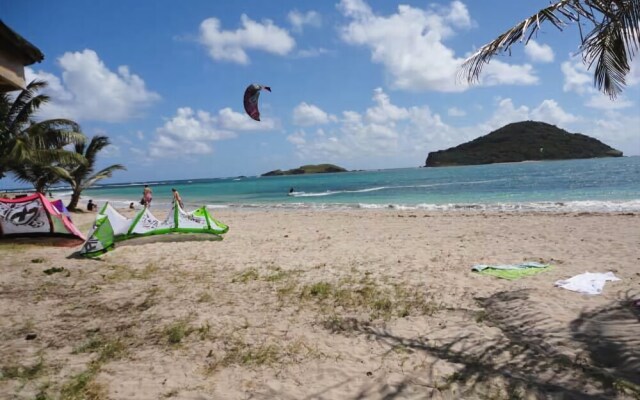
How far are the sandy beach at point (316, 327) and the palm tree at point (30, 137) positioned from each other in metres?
3.84

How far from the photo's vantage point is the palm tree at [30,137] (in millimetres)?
11320

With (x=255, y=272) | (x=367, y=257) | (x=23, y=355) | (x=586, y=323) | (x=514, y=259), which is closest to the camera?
(x=23, y=355)

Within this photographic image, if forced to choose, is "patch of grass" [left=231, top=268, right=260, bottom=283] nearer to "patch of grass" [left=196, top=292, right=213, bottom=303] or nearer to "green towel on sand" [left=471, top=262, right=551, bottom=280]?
"patch of grass" [left=196, top=292, right=213, bottom=303]

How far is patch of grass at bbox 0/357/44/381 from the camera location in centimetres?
358

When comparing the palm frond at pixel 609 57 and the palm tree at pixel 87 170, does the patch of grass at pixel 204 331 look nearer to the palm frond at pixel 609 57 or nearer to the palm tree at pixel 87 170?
the palm frond at pixel 609 57

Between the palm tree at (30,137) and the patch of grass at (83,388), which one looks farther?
the palm tree at (30,137)

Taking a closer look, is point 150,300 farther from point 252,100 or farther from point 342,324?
point 252,100

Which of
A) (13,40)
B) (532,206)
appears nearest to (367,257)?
(13,40)

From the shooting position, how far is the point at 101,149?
23375mm

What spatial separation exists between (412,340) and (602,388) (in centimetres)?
171

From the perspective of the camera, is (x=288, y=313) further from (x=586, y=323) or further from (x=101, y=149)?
(x=101, y=149)

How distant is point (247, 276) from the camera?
23.8 ft

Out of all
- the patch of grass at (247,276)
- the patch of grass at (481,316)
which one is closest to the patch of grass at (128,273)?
the patch of grass at (247,276)

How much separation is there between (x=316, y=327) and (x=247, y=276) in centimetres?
273
